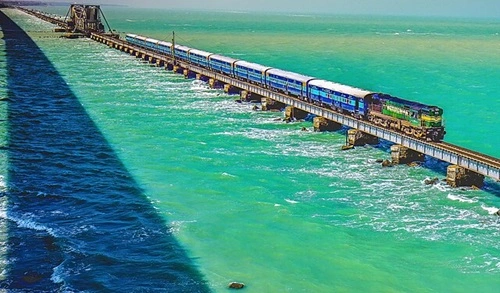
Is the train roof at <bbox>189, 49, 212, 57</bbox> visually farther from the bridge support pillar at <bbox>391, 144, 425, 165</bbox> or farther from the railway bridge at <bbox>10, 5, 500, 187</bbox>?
the bridge support pillar at <bbox>391, 144, 425, 165</bbox>

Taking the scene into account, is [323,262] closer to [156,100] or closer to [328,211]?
[328,211]

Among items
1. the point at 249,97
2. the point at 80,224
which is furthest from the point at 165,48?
the point at 80,224

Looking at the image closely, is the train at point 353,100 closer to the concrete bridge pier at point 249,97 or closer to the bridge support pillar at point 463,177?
the concrete bridge pier at point 249,97

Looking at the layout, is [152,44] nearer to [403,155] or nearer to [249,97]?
[249,97]

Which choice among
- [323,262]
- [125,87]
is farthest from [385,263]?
[125,87]

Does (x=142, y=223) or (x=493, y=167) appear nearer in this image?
(x=142, y=223)

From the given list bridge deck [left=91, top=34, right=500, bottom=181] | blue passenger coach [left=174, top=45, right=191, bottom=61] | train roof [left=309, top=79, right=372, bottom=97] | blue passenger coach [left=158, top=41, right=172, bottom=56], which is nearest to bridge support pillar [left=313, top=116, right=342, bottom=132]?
bridge deck [left=91, top=34, right=500, bottom=181]
